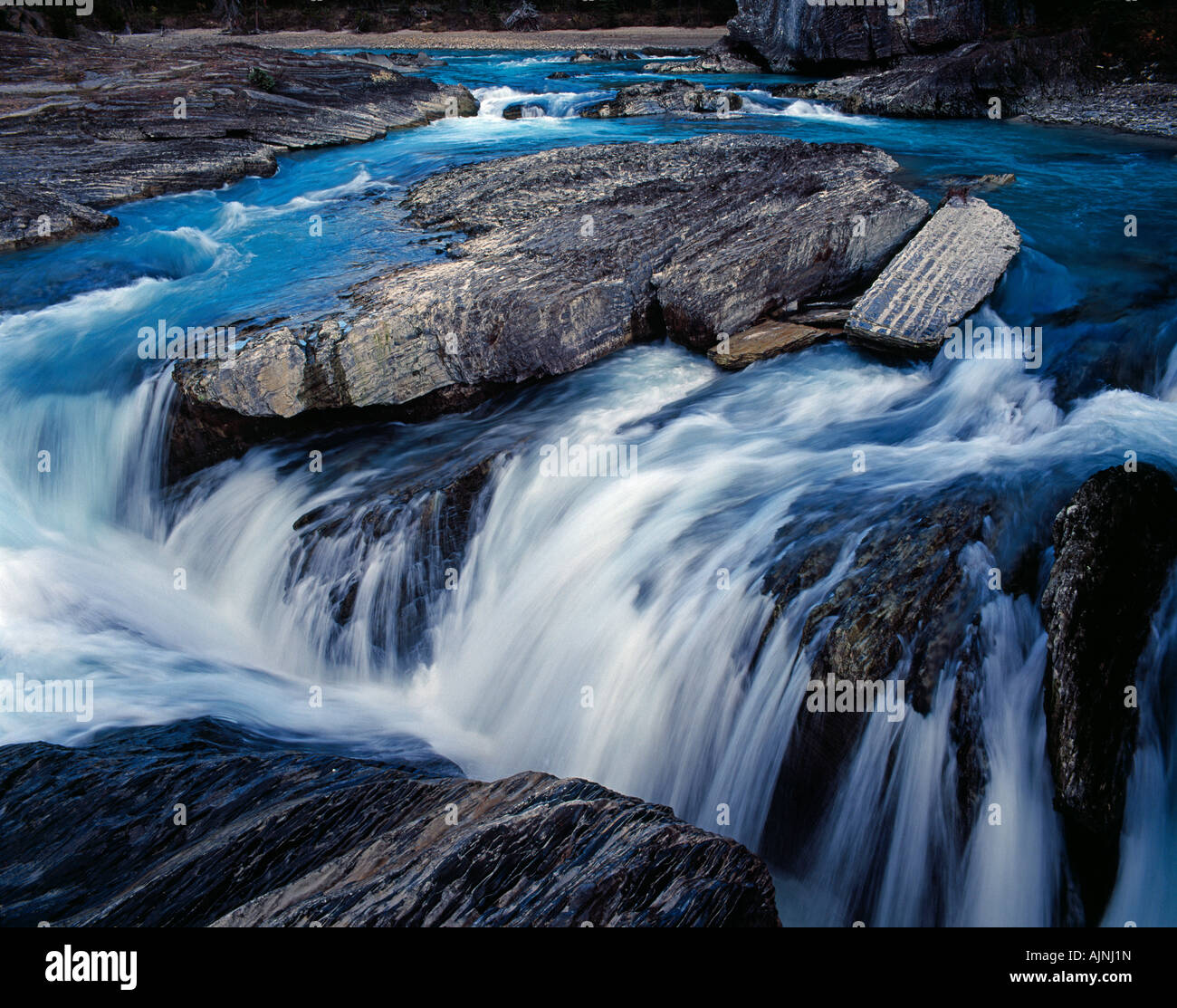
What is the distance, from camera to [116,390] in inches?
330

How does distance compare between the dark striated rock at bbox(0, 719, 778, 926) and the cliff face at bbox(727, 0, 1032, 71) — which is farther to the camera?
the cliff face at bbox(727, 0, 1032, 71)

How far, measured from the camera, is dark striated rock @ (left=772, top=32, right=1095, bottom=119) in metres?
18.0

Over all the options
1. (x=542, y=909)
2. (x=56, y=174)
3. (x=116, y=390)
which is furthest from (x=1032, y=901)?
(x=56, y=174)

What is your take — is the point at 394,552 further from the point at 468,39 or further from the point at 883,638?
the point at 468,39

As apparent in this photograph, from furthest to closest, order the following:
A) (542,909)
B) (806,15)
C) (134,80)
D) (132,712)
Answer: (806,15) → (134,80) → (132,712) → (542,909)

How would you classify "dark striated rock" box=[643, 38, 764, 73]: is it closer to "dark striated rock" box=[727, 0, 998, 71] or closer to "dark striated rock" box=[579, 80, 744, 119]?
"dark striated rock" box=[727, 0, 998, 71]

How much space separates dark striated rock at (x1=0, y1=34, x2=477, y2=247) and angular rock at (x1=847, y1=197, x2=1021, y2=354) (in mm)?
10749

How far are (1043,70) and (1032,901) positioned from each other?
1949 cm

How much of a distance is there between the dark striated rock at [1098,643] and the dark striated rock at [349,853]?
1728mm

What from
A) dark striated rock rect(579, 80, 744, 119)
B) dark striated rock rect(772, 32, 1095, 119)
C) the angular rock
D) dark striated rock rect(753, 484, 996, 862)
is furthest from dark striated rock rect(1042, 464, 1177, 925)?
dark striated rock rect(579, 80, 744, 119)

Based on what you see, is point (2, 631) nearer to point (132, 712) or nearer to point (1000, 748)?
point (132, 712)

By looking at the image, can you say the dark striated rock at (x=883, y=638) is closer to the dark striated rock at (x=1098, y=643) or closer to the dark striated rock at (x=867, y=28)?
the dark striated rock at (x=1098, y=643)

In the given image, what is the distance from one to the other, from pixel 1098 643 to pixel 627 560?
9.86 ft

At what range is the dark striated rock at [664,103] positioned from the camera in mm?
19266
